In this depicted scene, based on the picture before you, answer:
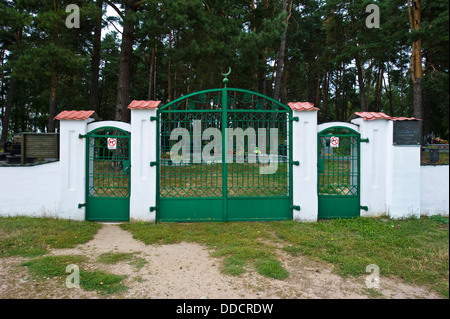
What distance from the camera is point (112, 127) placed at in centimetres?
592

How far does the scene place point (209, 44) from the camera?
1105cm

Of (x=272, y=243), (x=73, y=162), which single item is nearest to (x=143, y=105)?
(x=73, y=162)

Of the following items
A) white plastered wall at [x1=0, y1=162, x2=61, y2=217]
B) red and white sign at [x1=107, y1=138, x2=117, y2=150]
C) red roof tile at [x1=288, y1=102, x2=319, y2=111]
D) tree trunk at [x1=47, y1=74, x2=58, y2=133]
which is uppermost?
tree trunk at [x1=47, y1=74, x2=58, y2=133]

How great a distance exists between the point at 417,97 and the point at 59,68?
16366 millimetres

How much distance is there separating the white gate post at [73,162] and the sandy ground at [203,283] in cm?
179

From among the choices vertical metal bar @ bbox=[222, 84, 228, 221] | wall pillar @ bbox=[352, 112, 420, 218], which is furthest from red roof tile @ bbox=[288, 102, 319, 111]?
vertical metal bar @ bbox=[222, 84, 228, 221]

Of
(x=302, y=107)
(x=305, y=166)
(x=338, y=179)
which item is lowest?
(x=338, y=179)

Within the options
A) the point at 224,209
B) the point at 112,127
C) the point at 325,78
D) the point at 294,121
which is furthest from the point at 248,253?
the point at 325,78

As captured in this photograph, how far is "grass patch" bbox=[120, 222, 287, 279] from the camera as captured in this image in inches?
155

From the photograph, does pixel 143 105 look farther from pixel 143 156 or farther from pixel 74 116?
pixel 74 116

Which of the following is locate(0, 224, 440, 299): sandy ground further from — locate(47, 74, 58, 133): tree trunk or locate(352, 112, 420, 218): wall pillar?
locate(47, 74, 58, 133): tree trunk

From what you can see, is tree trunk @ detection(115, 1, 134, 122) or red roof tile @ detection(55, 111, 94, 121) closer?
red roof tile @ detection(55, 111, 94, 121)

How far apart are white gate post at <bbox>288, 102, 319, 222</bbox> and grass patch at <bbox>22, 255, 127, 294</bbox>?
3.75 metres

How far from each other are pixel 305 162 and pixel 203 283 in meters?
3.42
